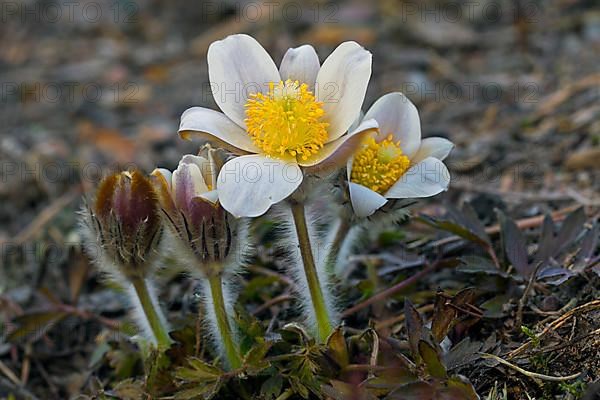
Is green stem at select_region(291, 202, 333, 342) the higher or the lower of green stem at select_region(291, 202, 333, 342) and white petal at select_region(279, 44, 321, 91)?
the lower

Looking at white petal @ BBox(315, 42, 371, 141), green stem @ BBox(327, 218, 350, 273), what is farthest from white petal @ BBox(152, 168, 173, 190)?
green stem @ BBox(327, 218, 350, 273)

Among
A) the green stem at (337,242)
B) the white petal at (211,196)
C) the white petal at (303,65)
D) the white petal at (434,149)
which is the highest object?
the white petal at (303,65)

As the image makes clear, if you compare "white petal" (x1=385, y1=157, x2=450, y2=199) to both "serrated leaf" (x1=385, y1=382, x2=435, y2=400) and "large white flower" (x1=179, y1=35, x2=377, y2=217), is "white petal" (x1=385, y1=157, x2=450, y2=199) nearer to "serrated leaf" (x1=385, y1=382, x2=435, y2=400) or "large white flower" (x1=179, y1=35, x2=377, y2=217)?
"large white flower" (x1=179, y1=35, x2=377, y2=217)

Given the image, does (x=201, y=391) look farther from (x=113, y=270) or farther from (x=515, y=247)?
(x=515, y=247)

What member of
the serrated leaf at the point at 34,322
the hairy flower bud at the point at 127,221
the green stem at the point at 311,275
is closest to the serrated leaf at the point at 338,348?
the green stem at the point at 311,275

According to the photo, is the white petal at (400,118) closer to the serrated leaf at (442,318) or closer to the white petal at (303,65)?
the white petal at (303,65)

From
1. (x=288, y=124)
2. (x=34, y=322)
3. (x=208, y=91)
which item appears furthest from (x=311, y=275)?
(x=208, y=91)
